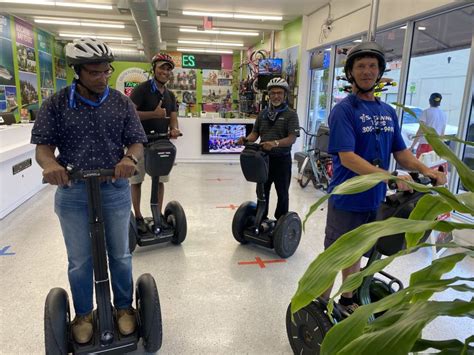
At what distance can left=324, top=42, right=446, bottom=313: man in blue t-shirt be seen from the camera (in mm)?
1788

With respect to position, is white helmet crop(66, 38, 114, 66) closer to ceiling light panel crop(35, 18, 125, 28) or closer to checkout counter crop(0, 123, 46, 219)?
checkout counter crop(0, 123, 46, 219)

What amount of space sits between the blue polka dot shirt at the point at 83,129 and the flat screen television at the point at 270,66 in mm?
7157

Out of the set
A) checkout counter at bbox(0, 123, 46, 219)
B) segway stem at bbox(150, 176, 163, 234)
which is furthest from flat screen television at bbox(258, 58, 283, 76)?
segway stem at bbox(150, 176, 163, 234)

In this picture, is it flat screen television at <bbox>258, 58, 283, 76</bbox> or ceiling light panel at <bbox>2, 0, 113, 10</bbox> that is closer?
ceiling light panel at <bbox>2, 0, 113, 10</bbox>

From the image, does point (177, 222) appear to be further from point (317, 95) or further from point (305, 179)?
point (317, 95)

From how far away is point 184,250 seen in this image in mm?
3455

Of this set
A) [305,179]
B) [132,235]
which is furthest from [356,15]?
[132,235]

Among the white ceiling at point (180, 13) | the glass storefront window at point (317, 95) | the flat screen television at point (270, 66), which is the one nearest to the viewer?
the white ceiling at point (180, 13)

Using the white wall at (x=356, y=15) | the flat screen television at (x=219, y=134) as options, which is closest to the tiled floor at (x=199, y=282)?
the white wall at (x=356, y=15)

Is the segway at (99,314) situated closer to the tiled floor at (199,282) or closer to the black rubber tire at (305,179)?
the tiled floor at (199,282)

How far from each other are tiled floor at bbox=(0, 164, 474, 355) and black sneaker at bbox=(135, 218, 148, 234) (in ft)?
0.63

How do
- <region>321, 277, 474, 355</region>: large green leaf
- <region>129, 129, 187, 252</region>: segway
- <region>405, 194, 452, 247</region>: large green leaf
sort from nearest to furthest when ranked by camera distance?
<region>321, 277, 474, 355</region>: large green leaf < <region>405, 194, 452, 247</region>: large green leaf < <region>129, 129, 187, 252</region>: segway

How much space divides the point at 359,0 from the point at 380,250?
542 cm

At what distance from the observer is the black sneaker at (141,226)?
11.1 ft
